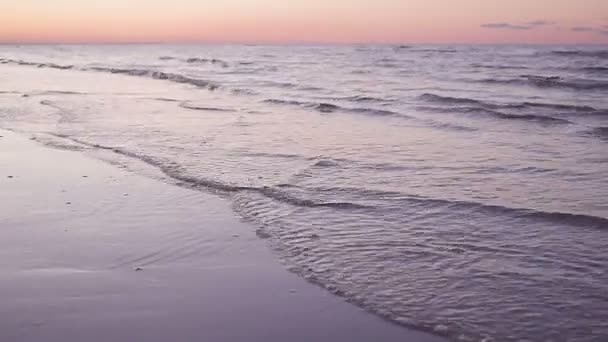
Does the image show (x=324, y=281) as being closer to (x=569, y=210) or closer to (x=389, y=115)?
(x=569, y=210)

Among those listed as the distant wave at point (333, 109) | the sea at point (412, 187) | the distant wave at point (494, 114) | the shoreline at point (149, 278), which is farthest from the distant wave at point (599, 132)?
the shoreline at point (149, 278)

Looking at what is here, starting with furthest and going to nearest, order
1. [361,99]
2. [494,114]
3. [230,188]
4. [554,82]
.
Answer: [554,82] < [361,99] < [494,114] < [230,188]

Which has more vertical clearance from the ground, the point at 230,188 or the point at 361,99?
the point at 361,99

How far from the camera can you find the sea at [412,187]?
13.9 feet

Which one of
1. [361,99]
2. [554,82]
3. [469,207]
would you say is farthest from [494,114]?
[554,82]

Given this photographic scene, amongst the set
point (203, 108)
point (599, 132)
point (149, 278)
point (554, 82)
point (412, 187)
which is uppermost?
point (554, 82)

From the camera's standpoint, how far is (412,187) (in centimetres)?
765

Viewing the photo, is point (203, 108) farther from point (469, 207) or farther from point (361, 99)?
point (469, 207)

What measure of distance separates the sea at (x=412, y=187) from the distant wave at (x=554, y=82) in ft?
18.6

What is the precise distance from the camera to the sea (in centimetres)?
424

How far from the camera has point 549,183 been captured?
26.1 feet

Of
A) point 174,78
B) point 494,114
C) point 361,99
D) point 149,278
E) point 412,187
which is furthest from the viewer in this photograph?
point 174,78

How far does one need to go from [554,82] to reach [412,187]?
20.8 metres

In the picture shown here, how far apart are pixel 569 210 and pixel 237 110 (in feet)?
39.2
